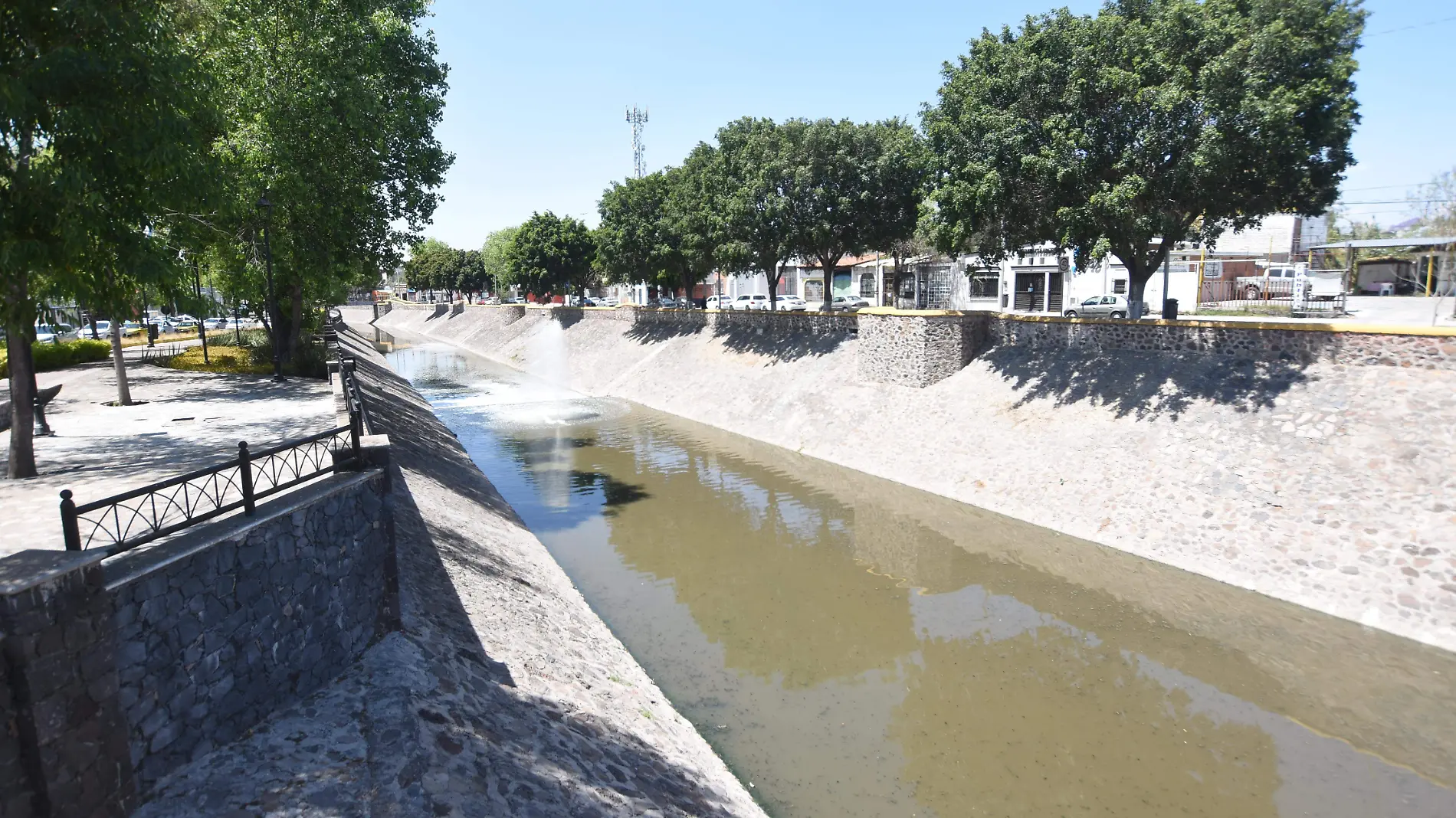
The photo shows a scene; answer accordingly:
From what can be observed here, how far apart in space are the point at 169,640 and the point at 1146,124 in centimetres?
2432

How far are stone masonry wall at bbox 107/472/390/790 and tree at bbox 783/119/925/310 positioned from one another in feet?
98.5

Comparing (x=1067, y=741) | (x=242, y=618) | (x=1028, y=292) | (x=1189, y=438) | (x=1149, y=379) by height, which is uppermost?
(x=1028, y=292)

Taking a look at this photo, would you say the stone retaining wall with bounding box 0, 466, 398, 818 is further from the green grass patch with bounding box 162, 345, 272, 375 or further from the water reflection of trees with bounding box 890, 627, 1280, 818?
the green grass patch with bounding box 162, 345, 272, 375

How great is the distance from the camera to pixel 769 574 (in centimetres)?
1762

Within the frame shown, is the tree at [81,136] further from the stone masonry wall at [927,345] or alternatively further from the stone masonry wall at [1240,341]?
the stone masonry wall at [1240,341]

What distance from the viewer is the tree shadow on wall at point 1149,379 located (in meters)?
19.3

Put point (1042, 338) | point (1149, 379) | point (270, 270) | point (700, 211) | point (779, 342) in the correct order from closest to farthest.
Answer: point (1149, 379)
point (270, 270)
point (1042, 338)
point (779, 342)
point (700, 211)

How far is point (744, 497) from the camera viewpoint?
23656 mm

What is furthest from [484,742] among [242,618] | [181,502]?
[181,502]

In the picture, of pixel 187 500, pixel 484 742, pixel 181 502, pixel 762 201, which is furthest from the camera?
pixel 762 201

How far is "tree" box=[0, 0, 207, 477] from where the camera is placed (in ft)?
31.6

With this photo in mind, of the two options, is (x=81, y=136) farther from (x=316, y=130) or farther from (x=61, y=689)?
(x=316, y=130)

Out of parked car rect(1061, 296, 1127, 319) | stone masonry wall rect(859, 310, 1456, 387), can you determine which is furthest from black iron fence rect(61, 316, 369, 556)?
parked car rect(1061, 296, 1127, 319)

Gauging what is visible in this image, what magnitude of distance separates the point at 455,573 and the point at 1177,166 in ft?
67.8
